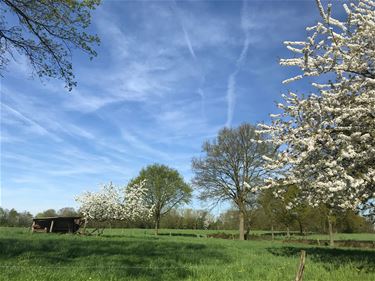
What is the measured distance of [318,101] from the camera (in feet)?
46.6

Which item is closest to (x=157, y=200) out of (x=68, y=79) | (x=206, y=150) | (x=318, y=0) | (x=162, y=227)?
(x=206, y=150)

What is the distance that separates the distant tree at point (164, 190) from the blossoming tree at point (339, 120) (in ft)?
196

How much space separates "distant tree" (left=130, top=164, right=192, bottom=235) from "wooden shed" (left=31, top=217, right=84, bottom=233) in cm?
2745

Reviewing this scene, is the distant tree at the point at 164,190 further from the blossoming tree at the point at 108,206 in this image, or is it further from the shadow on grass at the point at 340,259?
the shadow on grass at the point at 340,259

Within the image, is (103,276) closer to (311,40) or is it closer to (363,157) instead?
(363,157)

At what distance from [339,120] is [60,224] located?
40.5m

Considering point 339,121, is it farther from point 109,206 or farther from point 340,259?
point 109,206

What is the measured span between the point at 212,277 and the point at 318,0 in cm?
876

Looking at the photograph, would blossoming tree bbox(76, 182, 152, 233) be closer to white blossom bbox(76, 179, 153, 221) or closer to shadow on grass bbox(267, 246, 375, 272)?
white blossom bbox(76, 179, 153, 221)

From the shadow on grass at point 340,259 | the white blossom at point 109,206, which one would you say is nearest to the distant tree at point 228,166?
the white blossom at point 109,206

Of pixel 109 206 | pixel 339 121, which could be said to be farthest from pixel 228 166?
pixel 339 121

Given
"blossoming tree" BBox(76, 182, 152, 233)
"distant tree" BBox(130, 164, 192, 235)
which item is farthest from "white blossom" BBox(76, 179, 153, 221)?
"distant tree" BBox(130, 164, 192, 235)

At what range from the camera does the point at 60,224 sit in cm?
4559

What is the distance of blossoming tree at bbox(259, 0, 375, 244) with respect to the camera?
12.3 m
